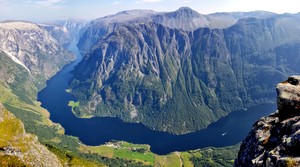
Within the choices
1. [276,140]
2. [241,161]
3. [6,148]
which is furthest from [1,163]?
[276,140]

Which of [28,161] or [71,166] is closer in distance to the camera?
[28,161]

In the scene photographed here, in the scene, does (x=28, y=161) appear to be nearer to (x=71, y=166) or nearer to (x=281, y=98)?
(x=71, y=166)

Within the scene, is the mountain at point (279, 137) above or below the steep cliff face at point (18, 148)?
above

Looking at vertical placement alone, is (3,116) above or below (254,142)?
below

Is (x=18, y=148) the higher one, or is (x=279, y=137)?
(x=279, y=137)

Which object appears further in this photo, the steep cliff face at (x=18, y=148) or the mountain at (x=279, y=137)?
the steep cliff face at (x=18, y=148)
